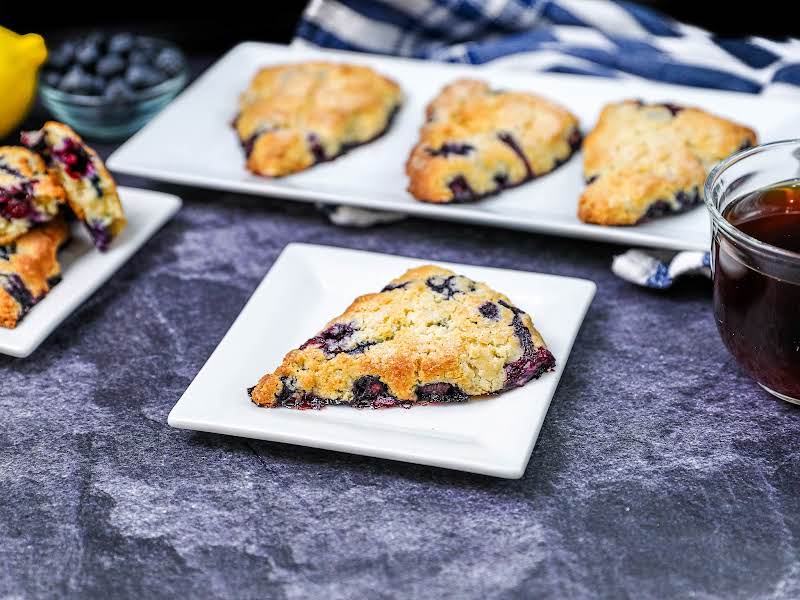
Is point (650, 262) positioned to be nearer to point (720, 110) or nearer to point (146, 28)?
point (720, 110)

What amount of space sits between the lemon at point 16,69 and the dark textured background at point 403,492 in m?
0.58

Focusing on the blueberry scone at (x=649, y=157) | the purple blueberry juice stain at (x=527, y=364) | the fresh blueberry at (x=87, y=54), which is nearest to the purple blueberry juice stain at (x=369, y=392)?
the purple blueberry juice stain at (x=527, y=364)

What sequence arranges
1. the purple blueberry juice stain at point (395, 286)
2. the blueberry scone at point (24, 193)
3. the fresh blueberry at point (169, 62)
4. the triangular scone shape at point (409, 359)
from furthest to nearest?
the fresh blueberry at point (169, 62) → the blueberry scone at point (24, 193) → the purple blueberry juice stain at point (395, 286) → the triangular scone shape at point (409, 359)

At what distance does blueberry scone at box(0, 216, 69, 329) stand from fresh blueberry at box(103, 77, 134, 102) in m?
0.50

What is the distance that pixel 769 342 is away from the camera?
1.20 m

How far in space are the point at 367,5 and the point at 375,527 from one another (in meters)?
1.52

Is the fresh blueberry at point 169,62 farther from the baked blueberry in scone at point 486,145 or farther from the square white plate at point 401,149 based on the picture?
the baked blueberry in scone at point 486,145

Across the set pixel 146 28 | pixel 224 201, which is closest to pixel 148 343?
pixel 224 201

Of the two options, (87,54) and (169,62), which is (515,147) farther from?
(87,54)

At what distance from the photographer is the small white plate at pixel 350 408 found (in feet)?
3.83

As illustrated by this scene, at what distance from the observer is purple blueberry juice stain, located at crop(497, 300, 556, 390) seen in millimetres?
1253

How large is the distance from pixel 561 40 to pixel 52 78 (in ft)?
3.58

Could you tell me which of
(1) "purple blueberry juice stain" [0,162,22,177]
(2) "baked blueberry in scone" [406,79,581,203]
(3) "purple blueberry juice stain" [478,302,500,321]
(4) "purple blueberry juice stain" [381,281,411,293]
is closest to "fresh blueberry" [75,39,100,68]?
(1) "purple blueberry juice stain" [0,162,22,177]

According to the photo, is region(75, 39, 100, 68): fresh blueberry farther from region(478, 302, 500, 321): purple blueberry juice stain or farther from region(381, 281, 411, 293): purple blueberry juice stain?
region(478, 302, 500, 321): purple blueberry juice stain
